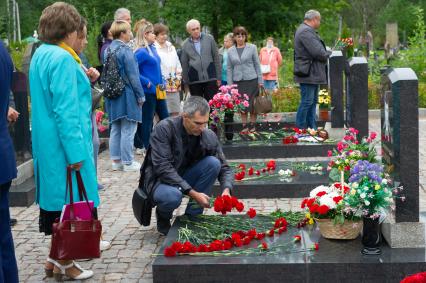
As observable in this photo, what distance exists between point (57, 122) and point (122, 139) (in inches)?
187

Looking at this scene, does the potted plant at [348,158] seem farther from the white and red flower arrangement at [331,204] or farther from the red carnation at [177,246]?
the red carnation at [177,246]

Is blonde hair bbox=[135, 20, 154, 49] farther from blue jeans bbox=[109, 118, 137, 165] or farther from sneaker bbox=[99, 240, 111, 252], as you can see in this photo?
sneaker bbox=[99, 240, 111, 252]

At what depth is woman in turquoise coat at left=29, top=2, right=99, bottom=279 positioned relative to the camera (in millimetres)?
5391

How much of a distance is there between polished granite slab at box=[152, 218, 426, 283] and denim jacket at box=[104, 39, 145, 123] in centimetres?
464

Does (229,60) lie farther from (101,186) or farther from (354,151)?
(354,151)

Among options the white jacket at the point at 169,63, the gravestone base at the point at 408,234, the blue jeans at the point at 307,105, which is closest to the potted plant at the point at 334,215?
the gravestone base at the point at 408,234

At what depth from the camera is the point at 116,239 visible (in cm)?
688

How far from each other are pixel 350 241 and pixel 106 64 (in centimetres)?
501

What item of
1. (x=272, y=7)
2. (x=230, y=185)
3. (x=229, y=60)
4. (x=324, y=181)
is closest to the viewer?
(x=230, y=185)

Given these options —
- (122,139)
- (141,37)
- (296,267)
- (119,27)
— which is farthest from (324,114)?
(296,267)

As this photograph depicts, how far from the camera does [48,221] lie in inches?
223

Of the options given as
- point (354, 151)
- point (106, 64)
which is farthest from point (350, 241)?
point (106, 64)

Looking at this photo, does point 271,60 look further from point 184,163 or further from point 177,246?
point 177,246

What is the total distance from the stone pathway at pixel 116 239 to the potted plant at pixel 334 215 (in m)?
1.31
